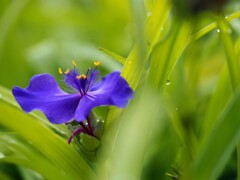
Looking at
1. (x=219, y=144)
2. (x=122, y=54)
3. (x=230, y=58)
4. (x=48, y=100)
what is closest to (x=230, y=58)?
(x=230, y=58)

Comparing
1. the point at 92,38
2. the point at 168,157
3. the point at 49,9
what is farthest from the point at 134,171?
the point at 49,9

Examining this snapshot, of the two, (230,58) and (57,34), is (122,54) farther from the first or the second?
(230,58)

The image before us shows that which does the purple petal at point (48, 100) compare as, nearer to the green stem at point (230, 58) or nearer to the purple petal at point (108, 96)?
the purple petal at point (108, 96)

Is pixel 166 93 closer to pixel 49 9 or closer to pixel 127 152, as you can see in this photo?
pixel 127 152

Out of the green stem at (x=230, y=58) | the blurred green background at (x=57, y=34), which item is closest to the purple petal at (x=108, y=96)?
the green stem at (x=230, y=58)

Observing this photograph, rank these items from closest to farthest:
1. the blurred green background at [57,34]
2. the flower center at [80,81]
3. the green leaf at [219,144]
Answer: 1. the green leaf at [219,144]
2. the flower center at [80,81]
3. the blurred green background at [57,34]

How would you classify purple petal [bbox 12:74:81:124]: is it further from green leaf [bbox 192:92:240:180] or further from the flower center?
green leaf [bbox 192:92:240:180]

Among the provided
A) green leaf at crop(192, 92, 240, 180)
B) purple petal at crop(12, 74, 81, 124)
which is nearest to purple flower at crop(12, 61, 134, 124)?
purple petal at crop(12, 74, 81, 124)
